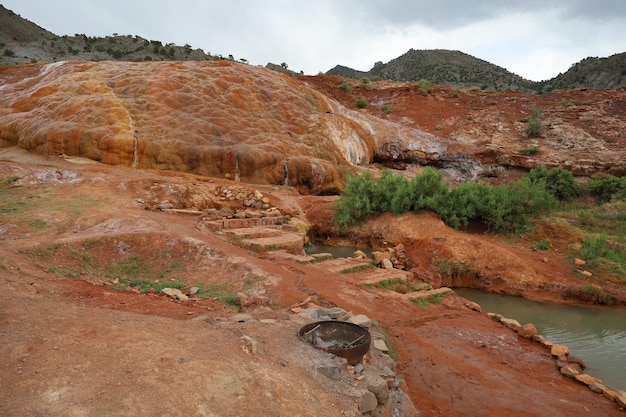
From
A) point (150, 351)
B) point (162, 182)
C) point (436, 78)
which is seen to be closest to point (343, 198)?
point (162, 182)

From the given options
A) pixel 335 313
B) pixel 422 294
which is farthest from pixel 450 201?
pixel 335 313

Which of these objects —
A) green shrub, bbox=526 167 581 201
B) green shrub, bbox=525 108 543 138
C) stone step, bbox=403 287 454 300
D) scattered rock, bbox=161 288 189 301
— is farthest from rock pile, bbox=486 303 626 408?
green shrub, bbox=525 108 543 138

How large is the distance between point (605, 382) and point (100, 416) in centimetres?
775

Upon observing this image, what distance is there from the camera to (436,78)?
52.7 m

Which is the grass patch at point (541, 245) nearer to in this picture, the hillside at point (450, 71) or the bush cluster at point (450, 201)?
the bush cluster at point (450, 201)

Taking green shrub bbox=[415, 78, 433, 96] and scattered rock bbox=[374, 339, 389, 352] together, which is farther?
green shrub bbox=[415, 78, 433, 96]

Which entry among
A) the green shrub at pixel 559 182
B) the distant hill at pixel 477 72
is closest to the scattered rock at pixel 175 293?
the green shrub at pixel 559 182

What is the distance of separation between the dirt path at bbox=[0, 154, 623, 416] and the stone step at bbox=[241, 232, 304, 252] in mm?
737

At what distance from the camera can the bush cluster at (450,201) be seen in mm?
14961

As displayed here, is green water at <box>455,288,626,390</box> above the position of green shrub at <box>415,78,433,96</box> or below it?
below

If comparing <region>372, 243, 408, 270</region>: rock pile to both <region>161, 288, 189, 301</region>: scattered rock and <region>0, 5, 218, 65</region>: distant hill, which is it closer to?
<region>161, 288, 189, 301</region>: scattered rock

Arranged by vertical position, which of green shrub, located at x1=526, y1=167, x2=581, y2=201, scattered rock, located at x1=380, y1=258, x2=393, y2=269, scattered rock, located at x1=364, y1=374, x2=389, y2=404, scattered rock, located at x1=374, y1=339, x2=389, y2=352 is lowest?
scattered rock, located at x1=380, y1=258, x2=393, y2=269

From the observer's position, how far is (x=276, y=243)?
11469 mm

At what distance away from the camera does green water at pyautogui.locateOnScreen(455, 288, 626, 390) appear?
762cm
